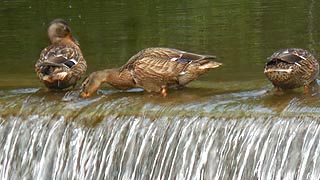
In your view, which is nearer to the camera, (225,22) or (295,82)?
(295,82)

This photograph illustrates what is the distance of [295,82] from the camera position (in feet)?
32.3

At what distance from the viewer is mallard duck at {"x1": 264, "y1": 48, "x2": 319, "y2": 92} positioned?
9.71 meters

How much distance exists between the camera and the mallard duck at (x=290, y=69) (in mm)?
9711

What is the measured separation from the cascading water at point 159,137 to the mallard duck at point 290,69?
0.22 meters

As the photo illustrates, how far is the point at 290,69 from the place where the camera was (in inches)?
382

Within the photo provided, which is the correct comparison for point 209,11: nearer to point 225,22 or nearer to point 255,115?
point 225,22

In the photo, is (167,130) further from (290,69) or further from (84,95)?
(84,95)

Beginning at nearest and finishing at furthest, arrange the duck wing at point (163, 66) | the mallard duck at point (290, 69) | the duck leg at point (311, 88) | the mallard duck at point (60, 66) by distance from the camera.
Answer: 1. the mallard duck at point (290, 69)
2. the duck leg at point (311, 88)
3. the duck wing at point (163, 66)
4. the mallard duck at point (60, 66)

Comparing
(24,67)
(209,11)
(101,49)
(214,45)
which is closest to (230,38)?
(214,45)

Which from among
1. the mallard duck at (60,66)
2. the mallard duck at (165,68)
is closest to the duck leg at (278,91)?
the mallard duck at (165,68)

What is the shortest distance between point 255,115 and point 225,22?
33.0 feet

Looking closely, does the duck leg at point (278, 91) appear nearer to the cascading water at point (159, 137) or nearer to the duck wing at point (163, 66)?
the cascading water at point (159, 137)

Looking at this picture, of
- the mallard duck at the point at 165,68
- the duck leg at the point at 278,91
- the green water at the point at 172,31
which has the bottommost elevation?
the green water at the point at 172,31

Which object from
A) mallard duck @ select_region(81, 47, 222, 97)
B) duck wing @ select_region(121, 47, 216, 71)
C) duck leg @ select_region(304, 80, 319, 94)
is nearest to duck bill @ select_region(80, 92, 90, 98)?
mallard duck @ select_region(81, 47, 222, 97)
